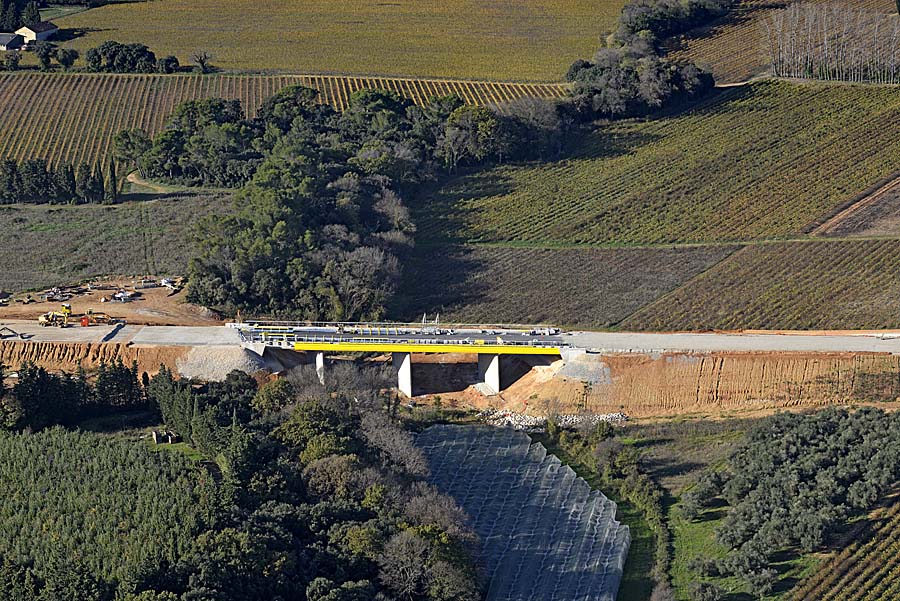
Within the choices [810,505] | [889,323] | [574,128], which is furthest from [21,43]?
[810,505]

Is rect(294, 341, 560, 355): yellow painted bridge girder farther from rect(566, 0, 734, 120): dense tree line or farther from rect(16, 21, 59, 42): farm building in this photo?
rect(16, 21, 59, 42): farm building

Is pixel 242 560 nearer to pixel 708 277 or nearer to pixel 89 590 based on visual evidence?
pixel 89 590

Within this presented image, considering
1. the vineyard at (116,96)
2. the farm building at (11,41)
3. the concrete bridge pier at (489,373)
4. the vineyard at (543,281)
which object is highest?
the farm building at (11,41)

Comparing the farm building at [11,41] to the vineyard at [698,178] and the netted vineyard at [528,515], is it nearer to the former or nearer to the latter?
the vineyard at [698,178]

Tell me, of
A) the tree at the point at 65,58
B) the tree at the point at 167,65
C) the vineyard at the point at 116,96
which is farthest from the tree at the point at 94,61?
the tree at the point at 167,65

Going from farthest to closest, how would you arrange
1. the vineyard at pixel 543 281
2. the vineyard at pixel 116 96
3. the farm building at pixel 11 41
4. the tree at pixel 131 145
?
the farm building at pixel 11 41, the vineyard at pixel 116 96, the tree at pixel 131 145, the vineyard at pixel 543 281

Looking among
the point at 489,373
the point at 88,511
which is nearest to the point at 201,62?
the point at 489,373

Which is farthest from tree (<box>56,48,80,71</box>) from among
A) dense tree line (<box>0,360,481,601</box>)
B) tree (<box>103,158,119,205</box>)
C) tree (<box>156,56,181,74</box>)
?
dense tree line (<box>0,360,481,601</box>)
